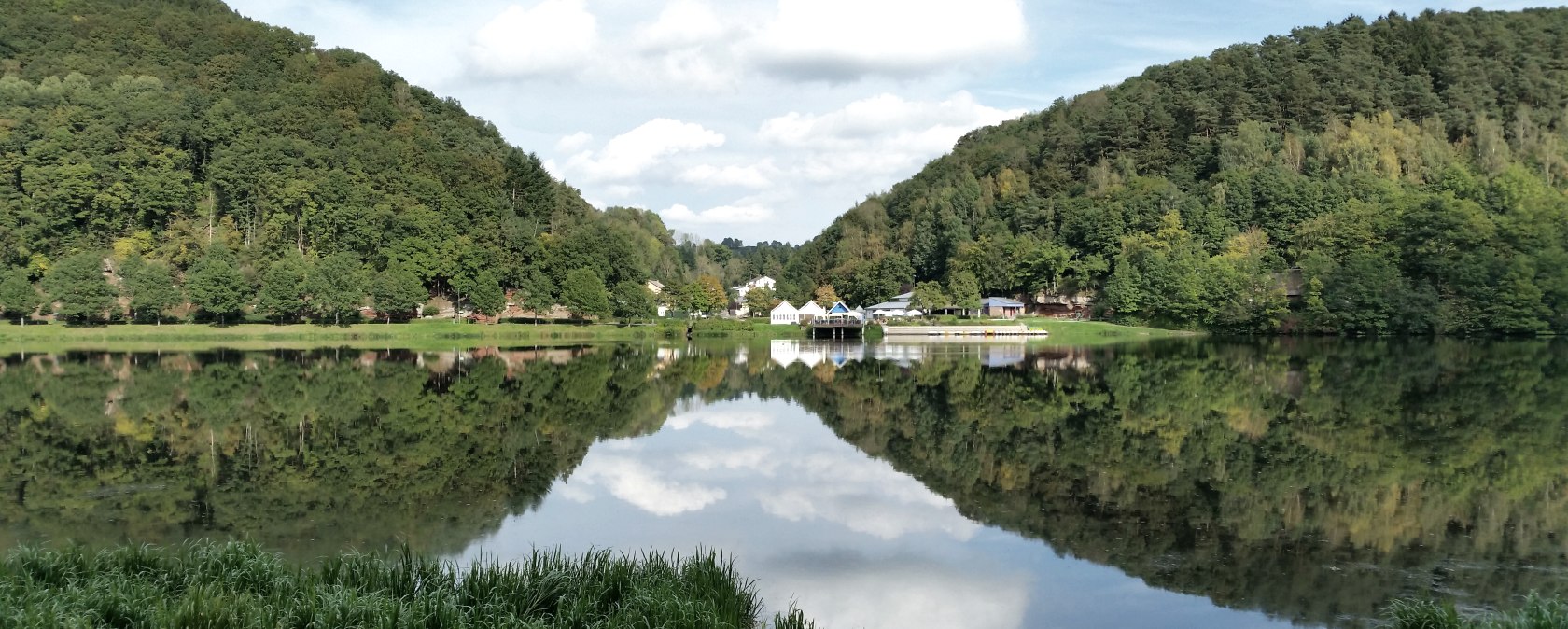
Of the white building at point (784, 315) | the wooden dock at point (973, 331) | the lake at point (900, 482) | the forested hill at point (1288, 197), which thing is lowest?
the lake at point (900, 482)

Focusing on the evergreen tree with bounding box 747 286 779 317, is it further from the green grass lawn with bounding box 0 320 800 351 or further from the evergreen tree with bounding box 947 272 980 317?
the green grass lawn with bounding box 0 320 800 351

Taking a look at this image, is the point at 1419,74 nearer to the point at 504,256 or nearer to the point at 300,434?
the point at 504,256

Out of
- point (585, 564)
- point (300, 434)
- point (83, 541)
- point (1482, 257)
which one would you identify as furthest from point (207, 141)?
point (1482, 257)

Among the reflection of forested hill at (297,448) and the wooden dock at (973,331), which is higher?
the wooden dock at (973,331)

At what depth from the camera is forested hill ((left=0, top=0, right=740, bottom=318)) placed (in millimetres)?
64375

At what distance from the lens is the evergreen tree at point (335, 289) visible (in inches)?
2293

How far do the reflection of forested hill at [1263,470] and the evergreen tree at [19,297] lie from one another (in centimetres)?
4957

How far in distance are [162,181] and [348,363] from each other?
4186 centimetres

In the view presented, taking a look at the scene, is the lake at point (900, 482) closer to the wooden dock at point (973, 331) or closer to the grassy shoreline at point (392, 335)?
the grassy shoreline at point (392, 335)

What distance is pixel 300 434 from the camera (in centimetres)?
1858

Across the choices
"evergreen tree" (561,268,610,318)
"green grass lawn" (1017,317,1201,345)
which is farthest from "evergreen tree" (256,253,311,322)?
"green grass lawn" (1017,317,1201,345)

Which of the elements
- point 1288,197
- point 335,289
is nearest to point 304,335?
point 335,289

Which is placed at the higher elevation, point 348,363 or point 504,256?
point 504,256

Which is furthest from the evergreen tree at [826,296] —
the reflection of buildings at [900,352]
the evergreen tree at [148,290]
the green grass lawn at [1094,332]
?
the evergreen tree at [148,290]
